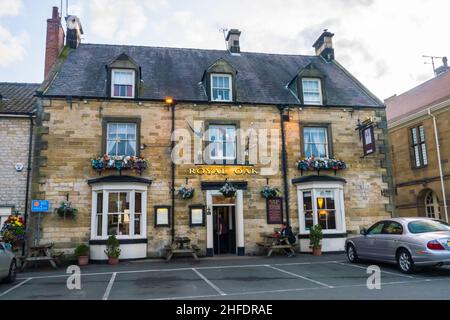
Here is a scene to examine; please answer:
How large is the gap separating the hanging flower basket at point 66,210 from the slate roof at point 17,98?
199 inches

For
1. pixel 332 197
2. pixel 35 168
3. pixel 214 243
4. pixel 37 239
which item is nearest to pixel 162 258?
pixel 214 243

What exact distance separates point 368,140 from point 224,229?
312 inches

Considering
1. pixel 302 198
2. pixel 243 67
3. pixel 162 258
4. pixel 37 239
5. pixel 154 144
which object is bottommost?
pixel 162 258

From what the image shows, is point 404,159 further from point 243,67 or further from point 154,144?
point 154,144

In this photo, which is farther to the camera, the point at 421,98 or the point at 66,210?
the point at 421,98

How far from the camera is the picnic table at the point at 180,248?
15008 millimetres

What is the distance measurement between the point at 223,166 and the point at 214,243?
364 cm

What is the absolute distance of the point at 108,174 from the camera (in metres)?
16.0

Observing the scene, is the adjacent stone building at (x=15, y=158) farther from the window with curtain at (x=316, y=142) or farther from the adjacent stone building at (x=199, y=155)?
the window with curtain at (x=316, y=142)

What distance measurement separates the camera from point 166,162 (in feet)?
54.6

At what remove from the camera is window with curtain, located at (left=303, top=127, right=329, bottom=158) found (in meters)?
18.1

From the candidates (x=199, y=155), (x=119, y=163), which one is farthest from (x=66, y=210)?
(x=199, y=155)

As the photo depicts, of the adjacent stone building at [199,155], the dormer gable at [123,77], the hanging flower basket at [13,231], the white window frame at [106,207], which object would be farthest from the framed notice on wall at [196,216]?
the hanging flower basket at [13,231]

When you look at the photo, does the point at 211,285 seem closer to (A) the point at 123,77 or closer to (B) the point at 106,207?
(B) the point at 106,207
